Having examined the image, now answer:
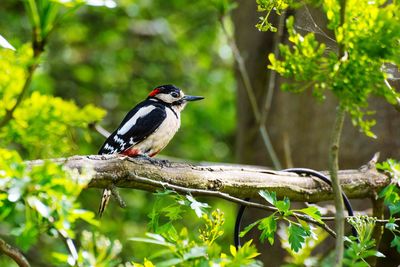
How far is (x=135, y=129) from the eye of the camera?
412cm

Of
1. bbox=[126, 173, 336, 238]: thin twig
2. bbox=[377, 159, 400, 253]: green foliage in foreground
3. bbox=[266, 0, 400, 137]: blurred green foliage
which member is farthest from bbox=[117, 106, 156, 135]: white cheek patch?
bbox=[266, 0, 400, 137]: blurred green foliage

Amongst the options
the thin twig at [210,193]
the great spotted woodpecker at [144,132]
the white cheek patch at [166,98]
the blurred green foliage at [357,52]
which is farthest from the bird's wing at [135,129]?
the blurred green foliage at [357,52]

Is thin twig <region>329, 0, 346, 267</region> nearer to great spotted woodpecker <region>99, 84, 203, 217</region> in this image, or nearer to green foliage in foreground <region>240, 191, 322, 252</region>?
green foliage in foreground <region>240, 191, 322, 252</region>

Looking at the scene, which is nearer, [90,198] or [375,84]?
[375,84]

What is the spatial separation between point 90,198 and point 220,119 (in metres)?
1.85

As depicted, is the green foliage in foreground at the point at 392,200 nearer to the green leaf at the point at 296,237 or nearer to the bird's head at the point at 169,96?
the green leaf at the point at 296,237

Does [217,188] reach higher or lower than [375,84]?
lower

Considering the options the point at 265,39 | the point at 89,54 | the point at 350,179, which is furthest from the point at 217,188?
the point at 89,54

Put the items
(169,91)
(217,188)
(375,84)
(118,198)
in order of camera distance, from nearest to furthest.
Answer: (375,84) → (118,198) → (217,188) → (169,91)

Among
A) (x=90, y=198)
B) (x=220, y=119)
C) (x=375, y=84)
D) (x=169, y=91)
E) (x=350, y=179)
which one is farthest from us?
(x=220, y=119)

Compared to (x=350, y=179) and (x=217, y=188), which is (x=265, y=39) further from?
(x=217, y=188)

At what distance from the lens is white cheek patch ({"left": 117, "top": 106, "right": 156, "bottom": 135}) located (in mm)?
4121

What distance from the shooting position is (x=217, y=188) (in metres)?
2.91

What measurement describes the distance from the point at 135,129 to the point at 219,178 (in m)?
1.29
